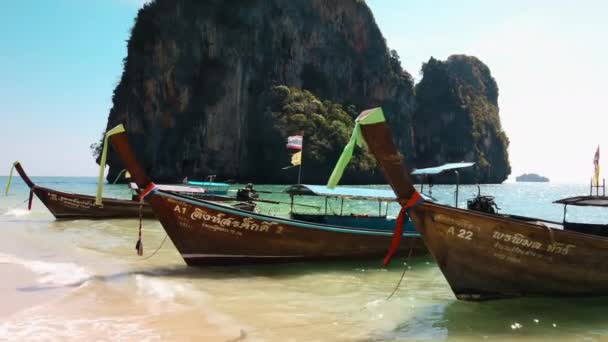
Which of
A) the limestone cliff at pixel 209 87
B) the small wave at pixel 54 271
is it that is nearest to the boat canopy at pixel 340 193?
the small wave at pixel 54 271

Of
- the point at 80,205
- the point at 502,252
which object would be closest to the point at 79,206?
the point at 80,205

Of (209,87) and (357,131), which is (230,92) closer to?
(209,87)

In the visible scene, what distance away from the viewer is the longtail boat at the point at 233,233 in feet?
32.0

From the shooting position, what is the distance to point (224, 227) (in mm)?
10141

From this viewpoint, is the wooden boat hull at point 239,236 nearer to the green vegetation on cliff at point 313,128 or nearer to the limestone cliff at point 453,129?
the green vegetation on cliff at point 313,128

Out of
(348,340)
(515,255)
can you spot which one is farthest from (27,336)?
(515,255)

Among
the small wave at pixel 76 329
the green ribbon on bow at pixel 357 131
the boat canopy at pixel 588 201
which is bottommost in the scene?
the small wave at pixel 76 329

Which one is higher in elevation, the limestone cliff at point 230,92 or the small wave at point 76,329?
the limestone cliff at point 230,92

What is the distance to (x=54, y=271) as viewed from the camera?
9.89m

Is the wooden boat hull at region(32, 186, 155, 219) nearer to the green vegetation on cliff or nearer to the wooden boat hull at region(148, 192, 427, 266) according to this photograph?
the wooden boat hull at region(148, 192, 427, 266)

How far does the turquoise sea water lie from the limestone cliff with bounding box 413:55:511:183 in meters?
91.0

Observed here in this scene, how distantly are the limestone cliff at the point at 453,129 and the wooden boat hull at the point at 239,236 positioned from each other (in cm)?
8972

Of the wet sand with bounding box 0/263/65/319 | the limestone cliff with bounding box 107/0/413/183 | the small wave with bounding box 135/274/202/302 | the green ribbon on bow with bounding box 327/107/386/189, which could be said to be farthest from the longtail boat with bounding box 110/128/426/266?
the limestone cliff with bounding box 107/0/413/183

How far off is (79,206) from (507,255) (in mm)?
18598
